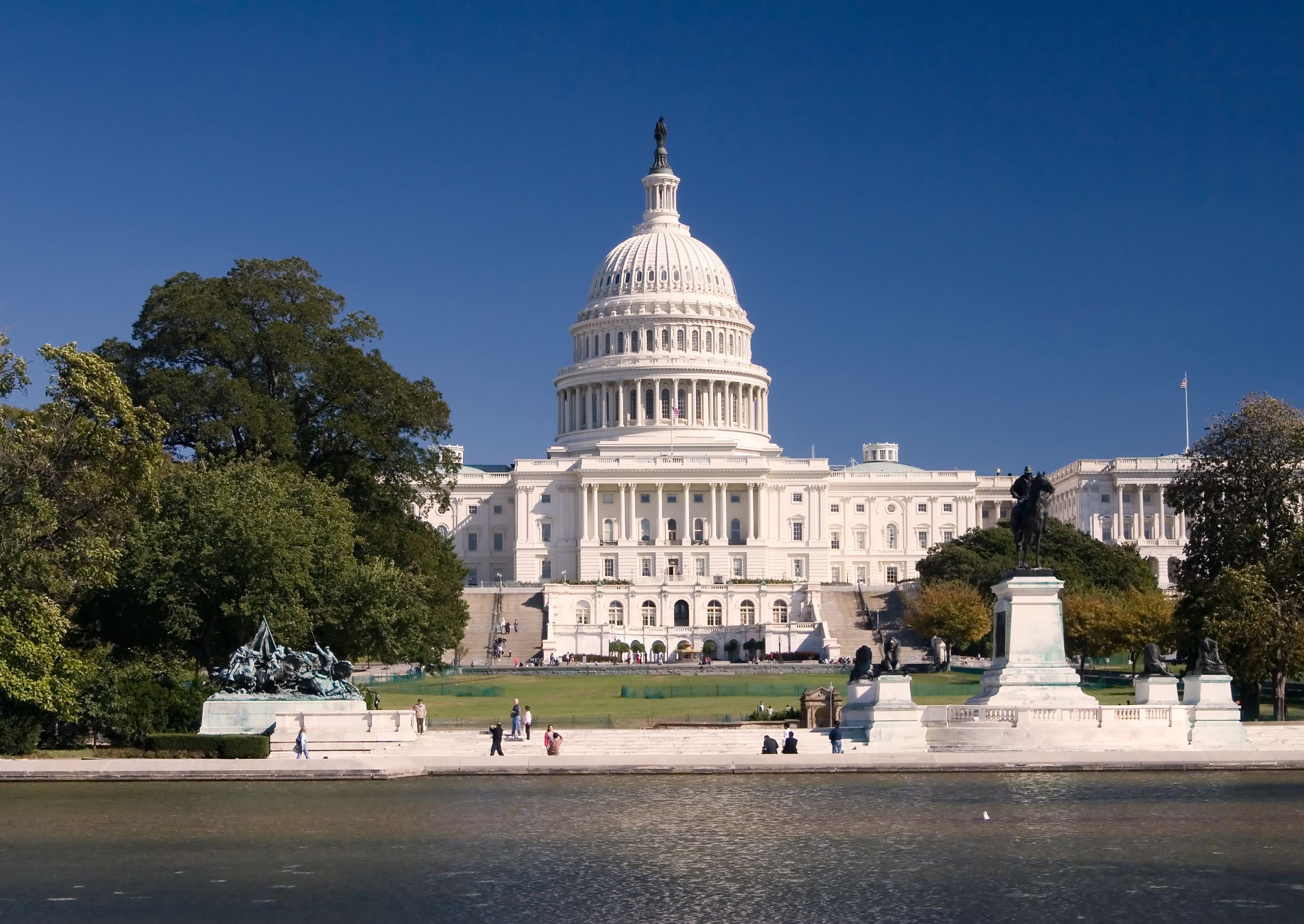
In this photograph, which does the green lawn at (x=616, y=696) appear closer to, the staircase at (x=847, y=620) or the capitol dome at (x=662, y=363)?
the staircase at (x=847, y=620)

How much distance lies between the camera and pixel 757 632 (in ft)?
409

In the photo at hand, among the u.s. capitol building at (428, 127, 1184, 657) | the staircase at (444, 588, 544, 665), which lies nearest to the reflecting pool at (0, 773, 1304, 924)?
the staircase at (444, 588, 544, 665)

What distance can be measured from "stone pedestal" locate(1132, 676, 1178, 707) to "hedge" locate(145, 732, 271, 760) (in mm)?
22034

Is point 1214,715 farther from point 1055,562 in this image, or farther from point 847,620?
point 847,620

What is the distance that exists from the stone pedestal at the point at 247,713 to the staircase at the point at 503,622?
63.0 m

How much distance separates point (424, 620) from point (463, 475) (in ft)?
361

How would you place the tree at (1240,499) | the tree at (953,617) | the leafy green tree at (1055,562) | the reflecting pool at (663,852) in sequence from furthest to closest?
the leafy green tree at (1055,562) < the tree at (953,617) < the tree at (1240,499) < the reflecting pool at (663,852)

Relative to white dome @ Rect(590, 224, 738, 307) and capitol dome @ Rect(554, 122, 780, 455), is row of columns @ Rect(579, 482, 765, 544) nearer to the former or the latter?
capitol dome @ Rect(554, 122, 780, 455)

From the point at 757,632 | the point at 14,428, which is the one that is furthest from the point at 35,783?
the point at 757,632

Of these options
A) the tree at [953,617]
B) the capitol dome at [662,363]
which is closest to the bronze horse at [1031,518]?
the tree at [953,617]

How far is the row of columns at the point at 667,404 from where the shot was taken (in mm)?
168875

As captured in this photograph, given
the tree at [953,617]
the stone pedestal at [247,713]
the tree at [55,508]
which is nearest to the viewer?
the tree at [55,508]

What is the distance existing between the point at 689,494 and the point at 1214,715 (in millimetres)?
108695

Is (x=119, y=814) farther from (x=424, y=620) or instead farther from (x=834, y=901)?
(x=424, y=620)
